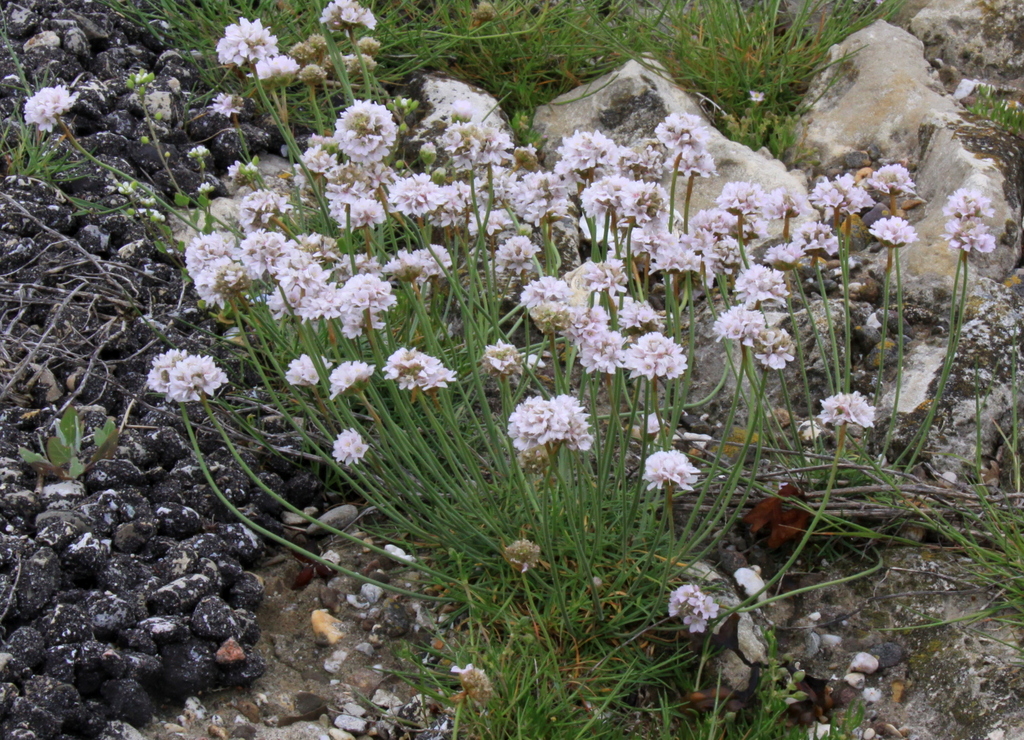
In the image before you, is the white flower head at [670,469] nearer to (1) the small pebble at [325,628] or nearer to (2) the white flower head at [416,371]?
(2) the white flower head at [416,371]

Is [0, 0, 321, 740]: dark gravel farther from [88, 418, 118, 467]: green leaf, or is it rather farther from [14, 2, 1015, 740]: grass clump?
[14, 2, 1015, 740]: grass clump

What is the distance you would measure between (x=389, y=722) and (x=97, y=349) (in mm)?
1641

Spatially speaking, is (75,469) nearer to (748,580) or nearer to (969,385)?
(748,580)

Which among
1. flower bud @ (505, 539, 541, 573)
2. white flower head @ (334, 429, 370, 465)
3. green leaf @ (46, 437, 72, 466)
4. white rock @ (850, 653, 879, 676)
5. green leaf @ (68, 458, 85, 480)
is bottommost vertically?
white rock @ (850, 653, 879, 676)

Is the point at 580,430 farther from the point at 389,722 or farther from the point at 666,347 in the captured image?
the point at 389,722

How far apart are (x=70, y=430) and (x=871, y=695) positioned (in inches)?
87.0

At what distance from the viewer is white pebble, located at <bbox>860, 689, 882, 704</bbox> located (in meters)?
2.27

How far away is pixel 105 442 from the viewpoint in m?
2.67

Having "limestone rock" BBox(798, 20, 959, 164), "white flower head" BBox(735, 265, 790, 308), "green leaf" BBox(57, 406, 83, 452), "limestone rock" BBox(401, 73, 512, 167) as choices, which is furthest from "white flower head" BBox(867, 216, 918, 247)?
"green leaf" BBox(57, 406, 83, 452)

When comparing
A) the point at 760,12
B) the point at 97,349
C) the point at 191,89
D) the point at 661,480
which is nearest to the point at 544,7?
the point at 760,12

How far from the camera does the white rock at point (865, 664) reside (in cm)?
233

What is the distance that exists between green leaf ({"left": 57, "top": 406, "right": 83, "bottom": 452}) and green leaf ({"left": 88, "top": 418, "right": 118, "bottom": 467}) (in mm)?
50

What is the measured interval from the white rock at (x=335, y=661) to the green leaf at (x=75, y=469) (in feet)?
2.91

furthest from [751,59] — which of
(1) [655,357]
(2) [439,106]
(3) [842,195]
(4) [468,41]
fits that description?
(1) [655,357]
